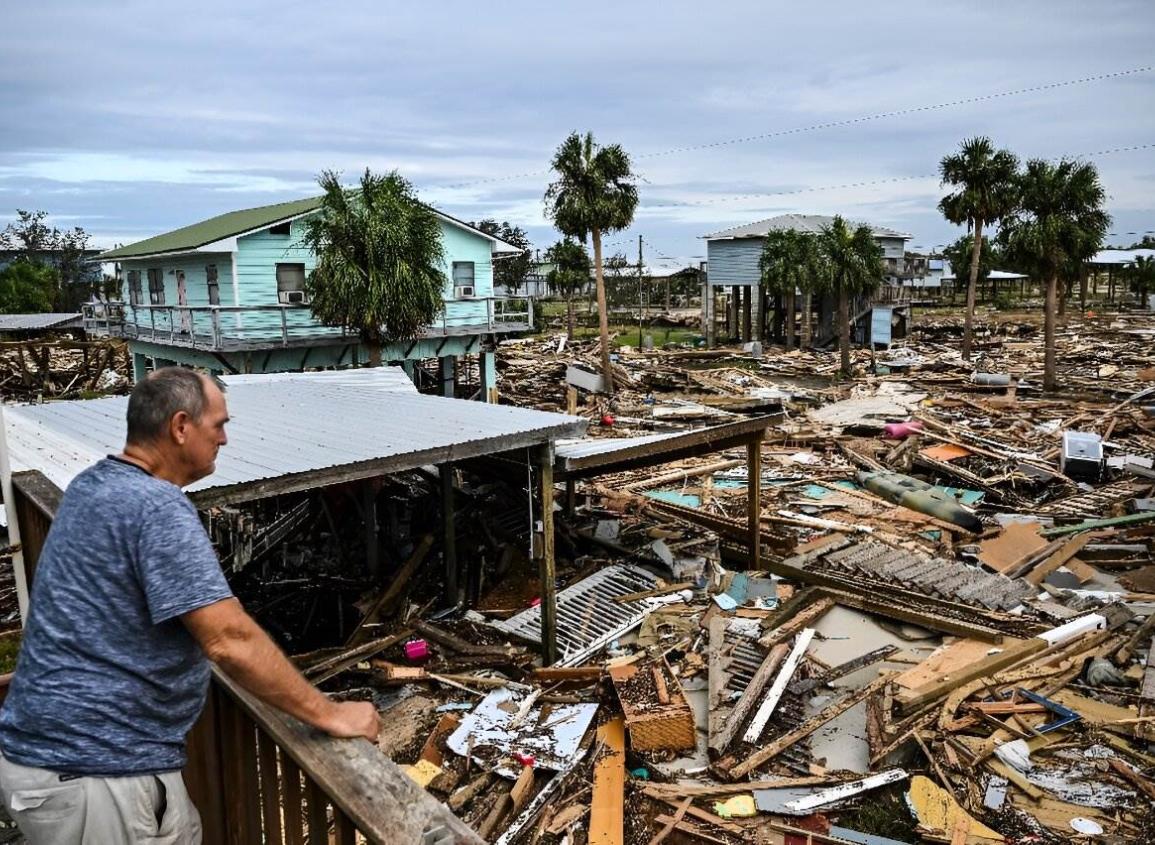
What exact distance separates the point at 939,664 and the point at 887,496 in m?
8.92

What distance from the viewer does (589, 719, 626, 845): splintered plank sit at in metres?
6.64

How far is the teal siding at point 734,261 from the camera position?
4741 cm

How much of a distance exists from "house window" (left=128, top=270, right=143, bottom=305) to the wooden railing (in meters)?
31.6

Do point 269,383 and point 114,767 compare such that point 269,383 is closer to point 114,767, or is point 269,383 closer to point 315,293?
point 315,293

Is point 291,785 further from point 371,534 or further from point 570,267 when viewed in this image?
point 570,267

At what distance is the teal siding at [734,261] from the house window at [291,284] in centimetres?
2804

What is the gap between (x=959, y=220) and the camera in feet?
127

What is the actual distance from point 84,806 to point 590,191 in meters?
30.0

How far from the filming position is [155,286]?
29000 mm

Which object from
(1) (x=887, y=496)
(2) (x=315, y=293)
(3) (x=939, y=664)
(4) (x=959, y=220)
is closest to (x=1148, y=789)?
(3) (x=939, y=664)

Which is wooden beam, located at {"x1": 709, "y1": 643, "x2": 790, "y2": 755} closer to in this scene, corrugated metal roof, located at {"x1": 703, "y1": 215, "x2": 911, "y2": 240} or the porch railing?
the porch railing

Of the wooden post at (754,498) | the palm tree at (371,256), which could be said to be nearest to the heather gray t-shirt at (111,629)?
the wooden post at (754,498)

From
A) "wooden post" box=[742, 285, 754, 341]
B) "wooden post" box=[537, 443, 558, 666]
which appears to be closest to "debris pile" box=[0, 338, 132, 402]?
"wooden post" box=[537, 443, 558, 666]

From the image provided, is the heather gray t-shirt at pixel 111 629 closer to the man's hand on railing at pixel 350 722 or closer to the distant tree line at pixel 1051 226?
the man's hand on railing at pixel 350 722
